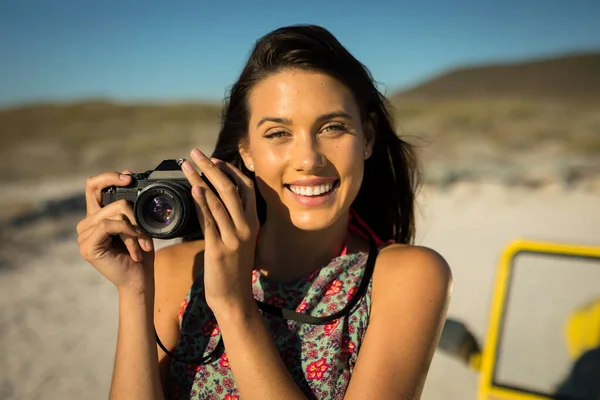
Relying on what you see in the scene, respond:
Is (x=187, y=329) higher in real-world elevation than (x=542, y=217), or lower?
higher

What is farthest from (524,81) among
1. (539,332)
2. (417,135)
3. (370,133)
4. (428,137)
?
(370,133)

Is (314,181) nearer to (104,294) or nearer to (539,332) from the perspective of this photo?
(539,332)

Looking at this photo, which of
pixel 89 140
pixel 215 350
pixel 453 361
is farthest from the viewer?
pixel 89 140

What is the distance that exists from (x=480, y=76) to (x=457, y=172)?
39.7 m

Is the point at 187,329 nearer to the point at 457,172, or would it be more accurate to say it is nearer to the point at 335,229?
the point at 335,229

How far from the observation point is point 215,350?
1734 mm

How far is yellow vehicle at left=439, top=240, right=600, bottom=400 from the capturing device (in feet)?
7.52

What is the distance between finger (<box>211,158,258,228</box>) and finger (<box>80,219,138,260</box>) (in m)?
0.33

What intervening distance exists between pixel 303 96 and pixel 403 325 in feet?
2.52

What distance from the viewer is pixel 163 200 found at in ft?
5.25

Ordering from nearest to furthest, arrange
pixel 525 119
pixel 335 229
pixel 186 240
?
pixel 335 229 < pixel 186 240 < pixel 525 119

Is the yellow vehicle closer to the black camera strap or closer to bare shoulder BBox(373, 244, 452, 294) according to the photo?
bare shoulder BBox(373, 244, 452, 294)

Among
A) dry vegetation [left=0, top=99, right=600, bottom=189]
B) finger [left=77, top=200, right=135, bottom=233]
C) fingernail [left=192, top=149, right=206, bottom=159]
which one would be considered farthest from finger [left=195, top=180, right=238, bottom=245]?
dry vegetation [left=0, top=99, right=600, bottom=189]

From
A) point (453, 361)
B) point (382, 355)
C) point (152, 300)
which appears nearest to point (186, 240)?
point (152, 300)
